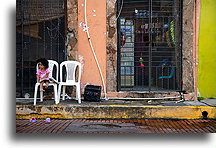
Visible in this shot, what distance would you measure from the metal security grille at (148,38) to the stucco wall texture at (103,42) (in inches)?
7.7

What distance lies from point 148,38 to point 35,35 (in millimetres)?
2751

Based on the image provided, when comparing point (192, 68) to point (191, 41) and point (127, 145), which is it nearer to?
point (191, 41)

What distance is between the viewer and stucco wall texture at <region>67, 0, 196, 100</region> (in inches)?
257

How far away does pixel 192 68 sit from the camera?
6598 mm

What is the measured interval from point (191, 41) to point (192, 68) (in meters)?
0.64

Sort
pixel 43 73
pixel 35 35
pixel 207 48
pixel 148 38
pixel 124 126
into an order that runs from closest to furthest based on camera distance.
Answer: pixel 124 126 < pixel 43 73 < pixel 207 48 < pixel 35 35 < pixel 148 38

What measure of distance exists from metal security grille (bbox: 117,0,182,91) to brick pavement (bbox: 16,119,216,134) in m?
1.36

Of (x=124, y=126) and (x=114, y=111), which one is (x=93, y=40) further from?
(x=124, y=126)

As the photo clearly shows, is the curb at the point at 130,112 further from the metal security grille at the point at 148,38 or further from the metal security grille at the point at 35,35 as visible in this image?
the metal security grille at the point at 35,35

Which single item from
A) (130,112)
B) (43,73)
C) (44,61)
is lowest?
(130,112)

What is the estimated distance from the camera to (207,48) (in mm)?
6516

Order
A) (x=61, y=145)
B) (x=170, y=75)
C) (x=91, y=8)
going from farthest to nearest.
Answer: (x=170, y=75)
(x=91, y=8)
(x=61, y=145)

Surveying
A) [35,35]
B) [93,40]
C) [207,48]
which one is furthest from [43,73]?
[207,48]

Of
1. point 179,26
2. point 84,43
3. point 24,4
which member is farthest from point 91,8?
point 179,26
